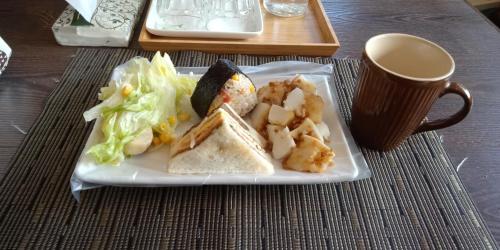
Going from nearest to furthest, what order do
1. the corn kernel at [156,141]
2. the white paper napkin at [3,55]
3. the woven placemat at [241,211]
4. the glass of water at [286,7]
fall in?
the woven placemat at [241,211], the corn kernel at [156,141], the white paper napkin at [3,55], the glass of water at [286,7]

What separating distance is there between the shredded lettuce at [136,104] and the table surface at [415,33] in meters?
0.21

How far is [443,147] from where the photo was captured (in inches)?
31.2

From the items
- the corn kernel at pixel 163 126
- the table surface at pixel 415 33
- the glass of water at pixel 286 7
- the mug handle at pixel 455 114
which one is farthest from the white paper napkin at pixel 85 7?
the mug handle at pixel 455 114

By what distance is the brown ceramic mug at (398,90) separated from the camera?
2.12 ft

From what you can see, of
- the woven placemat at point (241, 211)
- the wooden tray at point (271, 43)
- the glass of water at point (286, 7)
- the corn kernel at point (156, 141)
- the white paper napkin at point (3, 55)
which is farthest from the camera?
the glass of water at point (286, 7)

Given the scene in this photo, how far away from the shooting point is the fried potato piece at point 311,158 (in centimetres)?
66

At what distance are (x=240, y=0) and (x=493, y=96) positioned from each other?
826 mm

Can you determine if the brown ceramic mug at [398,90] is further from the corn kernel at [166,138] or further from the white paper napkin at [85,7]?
the white paper napkin at [85,7]

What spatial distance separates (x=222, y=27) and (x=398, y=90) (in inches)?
25.1

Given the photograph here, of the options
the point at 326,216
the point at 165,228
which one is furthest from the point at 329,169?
the point at 165,228

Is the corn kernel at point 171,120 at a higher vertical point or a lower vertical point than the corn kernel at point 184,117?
higher

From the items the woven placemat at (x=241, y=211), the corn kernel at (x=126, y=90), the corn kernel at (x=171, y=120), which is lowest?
the woven placemat at (x=241, y=211)

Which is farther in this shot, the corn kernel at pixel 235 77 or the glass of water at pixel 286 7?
the glass of water at pixel 286 7

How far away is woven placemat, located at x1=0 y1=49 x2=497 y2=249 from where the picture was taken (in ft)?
1.96
